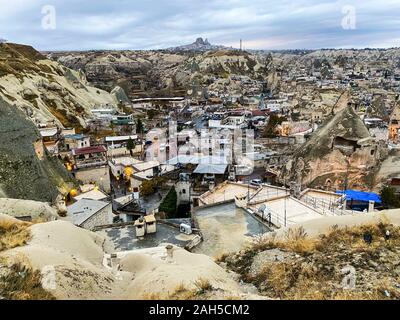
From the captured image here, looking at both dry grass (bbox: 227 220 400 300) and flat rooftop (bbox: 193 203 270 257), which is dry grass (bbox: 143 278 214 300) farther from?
flat rooftop (bbox: 193 203 270 257)

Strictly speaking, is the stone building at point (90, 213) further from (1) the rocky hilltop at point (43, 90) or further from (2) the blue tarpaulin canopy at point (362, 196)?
(1) the rocky hilltop at point (43, 90)

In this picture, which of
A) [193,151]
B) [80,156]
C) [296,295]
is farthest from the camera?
[193,151]

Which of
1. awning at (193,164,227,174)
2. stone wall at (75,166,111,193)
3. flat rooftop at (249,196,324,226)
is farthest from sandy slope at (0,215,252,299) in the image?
stone wall at (75,166,111,193)

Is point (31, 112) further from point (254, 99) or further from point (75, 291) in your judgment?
point (254, 99)

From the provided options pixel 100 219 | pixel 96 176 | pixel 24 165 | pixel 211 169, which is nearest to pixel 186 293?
pixel 100 219

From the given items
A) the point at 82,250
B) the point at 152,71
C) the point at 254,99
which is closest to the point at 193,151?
the point at 82,250

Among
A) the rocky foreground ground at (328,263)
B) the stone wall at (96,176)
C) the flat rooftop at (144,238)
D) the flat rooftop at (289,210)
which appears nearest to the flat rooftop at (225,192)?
the flat rooftop at (289,210)

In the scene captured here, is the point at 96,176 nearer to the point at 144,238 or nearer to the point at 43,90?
the point at 144,238
